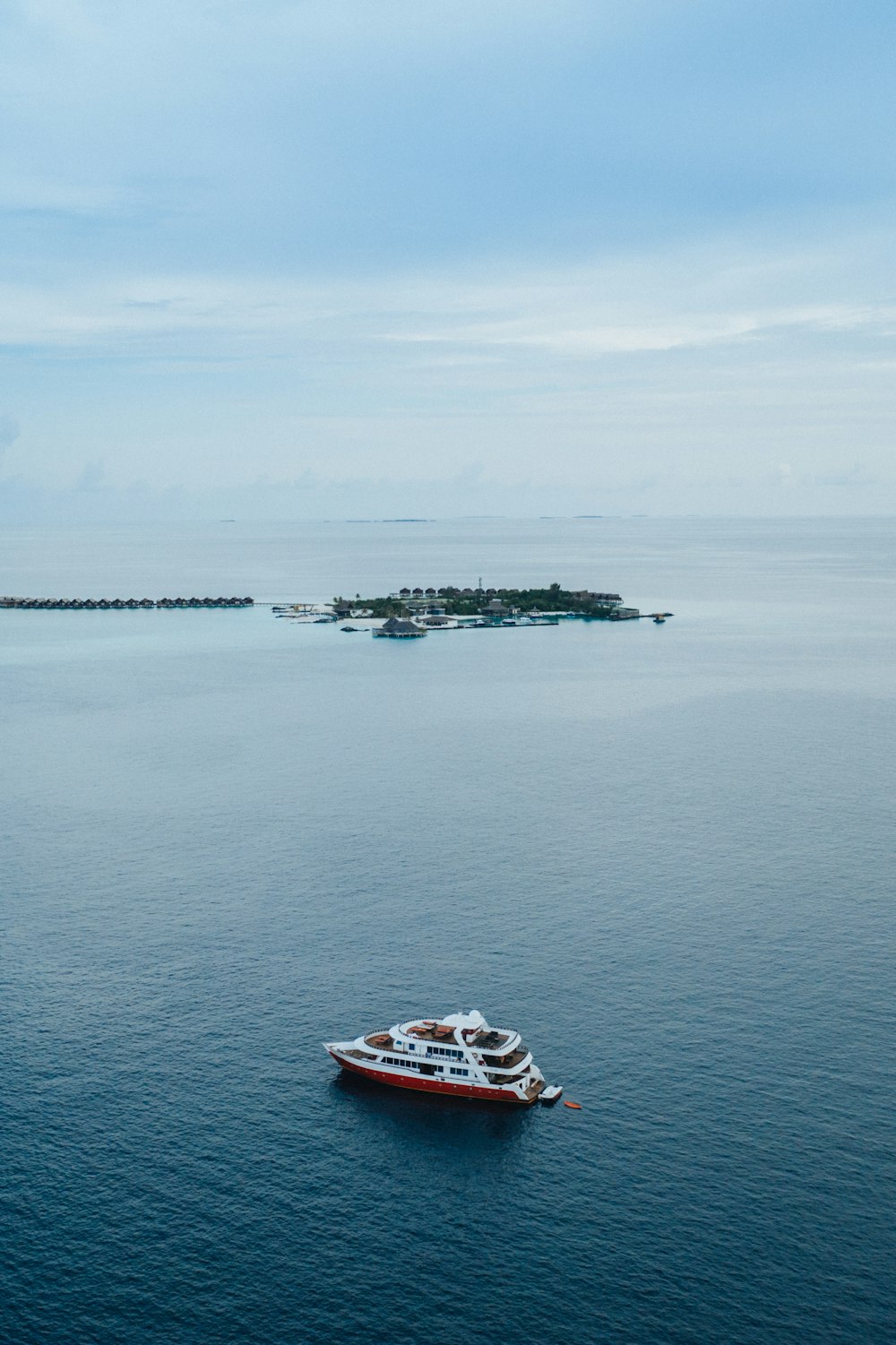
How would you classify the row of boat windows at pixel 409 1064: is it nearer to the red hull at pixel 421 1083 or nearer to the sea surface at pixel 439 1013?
the red hull at pixel 421 1083

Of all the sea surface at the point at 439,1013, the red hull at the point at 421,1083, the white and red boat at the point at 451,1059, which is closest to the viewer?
the sea surface at the point at 439,1013

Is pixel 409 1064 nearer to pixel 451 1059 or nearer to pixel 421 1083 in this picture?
pixel 421 1083

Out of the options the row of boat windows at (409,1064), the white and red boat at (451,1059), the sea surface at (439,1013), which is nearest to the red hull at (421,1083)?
the white and red boat at (451,1059)

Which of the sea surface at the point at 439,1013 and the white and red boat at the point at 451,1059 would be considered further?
the white and red boat at the point at 451,1059

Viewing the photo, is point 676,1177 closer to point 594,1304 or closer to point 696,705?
point 594,1304

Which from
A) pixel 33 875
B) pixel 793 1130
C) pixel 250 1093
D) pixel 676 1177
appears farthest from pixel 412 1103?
pixel 33 875

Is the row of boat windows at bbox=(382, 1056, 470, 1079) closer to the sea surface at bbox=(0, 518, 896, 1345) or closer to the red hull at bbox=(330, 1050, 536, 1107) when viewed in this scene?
the red hull at bbox=(330, 1050, 536, 1107)

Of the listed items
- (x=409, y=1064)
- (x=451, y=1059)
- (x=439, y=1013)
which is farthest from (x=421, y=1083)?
(x=439, y=1013)
